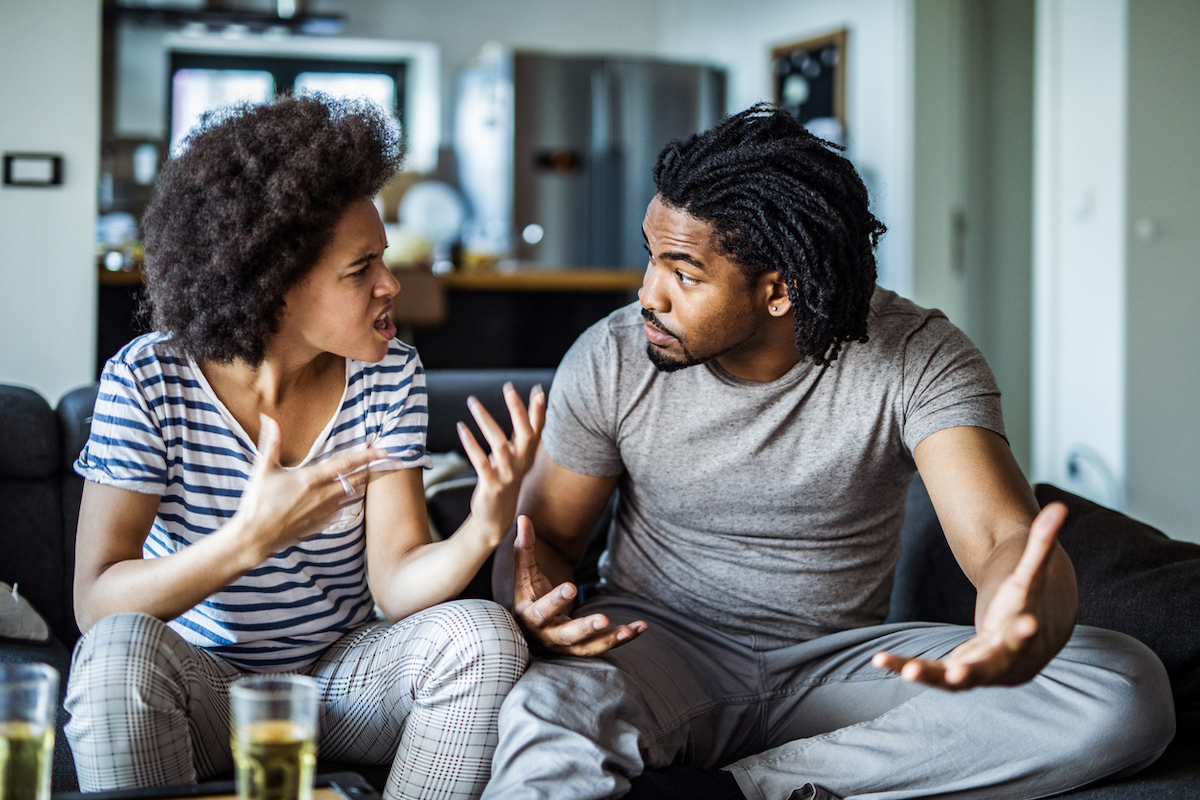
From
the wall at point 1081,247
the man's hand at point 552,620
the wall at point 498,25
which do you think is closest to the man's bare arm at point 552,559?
the man's hand at point 552,620

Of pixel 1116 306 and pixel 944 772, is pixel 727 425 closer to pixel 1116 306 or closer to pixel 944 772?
pixel 944 772

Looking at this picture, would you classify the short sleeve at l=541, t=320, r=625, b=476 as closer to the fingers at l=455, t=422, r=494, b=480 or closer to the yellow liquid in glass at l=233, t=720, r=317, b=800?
the fingers at l=455, t=422, r=494, b=480

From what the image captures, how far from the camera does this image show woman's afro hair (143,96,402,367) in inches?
51.1

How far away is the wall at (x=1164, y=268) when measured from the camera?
142 inches

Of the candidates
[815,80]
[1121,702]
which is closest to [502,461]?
[1121,702]

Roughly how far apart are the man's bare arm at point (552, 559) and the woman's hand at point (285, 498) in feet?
0.98

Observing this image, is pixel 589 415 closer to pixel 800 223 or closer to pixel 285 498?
pixel 800 223

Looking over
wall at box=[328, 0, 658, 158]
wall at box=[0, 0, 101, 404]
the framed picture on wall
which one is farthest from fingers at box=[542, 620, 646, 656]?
wall at box=[328, 0, 658, 158]

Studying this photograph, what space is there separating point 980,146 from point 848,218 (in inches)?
156

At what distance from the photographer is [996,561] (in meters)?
1.25

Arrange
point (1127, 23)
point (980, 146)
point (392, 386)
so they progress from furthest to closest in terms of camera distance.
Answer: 1. point (980, 146)
2. point (1127, 23)
3. point (392, 386)

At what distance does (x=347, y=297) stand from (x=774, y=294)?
1.85 feet

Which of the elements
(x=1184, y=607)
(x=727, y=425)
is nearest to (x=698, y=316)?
(x=727, y=425)

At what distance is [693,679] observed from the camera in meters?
1.48
